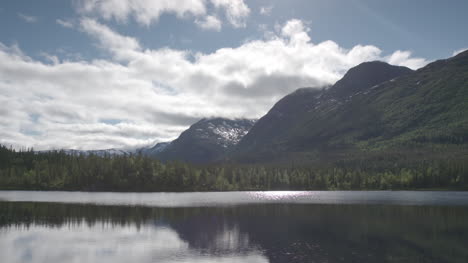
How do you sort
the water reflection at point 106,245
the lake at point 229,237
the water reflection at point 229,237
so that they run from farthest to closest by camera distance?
the water reflection at point 229,237 → the lake at point 229,237 → the water reflection at point 106,245

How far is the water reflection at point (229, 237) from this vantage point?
51281 millimetres

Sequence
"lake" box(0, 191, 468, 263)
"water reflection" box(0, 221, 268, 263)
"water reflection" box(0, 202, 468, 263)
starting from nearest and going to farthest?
"water reflection" box(0, 221, 268, 263) → "lake" box(0, 191, 468, 263) → "water reflection" box(0, 202, 468, 263)

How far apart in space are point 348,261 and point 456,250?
65.0ft

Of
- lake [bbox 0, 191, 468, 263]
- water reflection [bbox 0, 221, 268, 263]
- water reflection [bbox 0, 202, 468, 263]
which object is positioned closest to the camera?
water reflection [bbox 0, 221, 268, 263]

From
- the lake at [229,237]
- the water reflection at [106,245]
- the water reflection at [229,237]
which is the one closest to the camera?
the water reflection at [106,245]

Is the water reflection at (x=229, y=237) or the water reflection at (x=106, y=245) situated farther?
the water reflection at (x=229, y=237)

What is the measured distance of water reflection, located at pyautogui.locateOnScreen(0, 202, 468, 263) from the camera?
168 feet

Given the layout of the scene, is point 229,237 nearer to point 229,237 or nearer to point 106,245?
point 229,237

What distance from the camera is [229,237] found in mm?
65750

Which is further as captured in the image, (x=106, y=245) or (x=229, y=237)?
(x=229, y=237)

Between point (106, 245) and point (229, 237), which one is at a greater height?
point (106, 245)

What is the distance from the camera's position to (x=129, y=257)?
50875mm

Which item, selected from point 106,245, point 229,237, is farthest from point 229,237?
point 106,245

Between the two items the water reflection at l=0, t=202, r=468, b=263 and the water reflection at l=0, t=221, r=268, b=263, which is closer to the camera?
the water reflection at l=0, t=221, r=268, b=263
